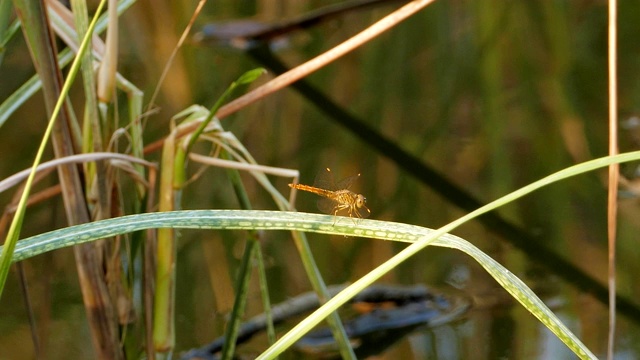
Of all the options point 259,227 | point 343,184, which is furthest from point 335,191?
point 259,227

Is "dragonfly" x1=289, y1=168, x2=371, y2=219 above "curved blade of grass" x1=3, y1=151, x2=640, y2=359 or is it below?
above

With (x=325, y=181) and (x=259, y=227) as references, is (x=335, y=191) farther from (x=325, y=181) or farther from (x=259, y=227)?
(x=259, y=227)

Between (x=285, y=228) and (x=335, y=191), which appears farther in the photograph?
(x=335, y=191)

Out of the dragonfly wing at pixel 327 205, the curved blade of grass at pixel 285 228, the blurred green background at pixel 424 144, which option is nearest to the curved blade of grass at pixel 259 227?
the curved blade of grass at pixel 285 228

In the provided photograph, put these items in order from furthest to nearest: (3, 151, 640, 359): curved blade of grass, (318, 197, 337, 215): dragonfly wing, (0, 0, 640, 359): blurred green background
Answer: (0, 0, 640, 359): blurred green background
(318, 197, 337, 215): dragonfly wing
(3, 151, 640, 359): curved blade of grass

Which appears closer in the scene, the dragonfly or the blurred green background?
the dragonfly

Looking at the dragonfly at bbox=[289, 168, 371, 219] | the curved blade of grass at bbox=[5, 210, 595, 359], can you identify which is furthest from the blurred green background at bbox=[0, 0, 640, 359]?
the curved blade of grass at bbox=[5, 210, 595, 359]

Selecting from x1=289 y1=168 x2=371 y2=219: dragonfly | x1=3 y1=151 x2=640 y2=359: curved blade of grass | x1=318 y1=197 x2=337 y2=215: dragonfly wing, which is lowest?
x1=3 y1=151 x2=640 y2=359: curved blade of grass

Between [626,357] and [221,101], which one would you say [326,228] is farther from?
[626,357]

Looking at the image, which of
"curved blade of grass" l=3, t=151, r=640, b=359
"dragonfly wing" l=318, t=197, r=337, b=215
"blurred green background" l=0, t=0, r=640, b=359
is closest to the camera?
"curved blade of grass" l=3, t=151, r=640, b=359

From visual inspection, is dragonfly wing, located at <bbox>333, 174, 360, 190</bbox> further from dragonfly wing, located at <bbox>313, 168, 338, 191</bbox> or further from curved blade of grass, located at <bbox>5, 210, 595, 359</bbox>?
curved blade of grass, located at <bbox>5, 210, 595, 359</bbox>
